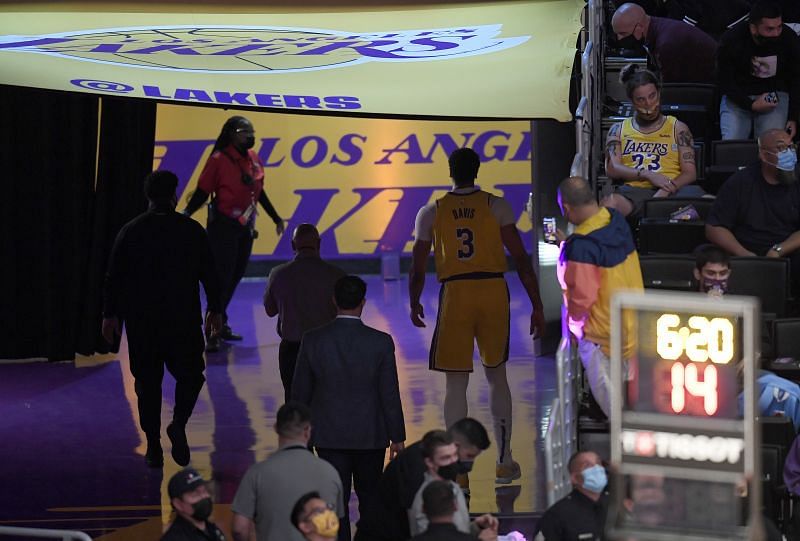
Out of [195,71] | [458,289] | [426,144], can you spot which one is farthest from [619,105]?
[426,144]

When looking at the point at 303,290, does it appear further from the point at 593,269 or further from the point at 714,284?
the point at 593,269

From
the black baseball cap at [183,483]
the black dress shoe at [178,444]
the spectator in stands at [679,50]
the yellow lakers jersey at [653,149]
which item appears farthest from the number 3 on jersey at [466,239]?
the spectator in stands at [679,50]

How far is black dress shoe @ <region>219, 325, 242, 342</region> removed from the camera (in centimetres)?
1761

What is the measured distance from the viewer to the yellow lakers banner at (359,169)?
74.6 ft

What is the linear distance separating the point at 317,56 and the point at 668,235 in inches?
117

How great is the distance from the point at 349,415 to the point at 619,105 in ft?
19.0

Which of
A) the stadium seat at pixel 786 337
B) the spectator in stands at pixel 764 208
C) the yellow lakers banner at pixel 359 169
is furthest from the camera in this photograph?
the yellow lakers banner at pixel 359 169

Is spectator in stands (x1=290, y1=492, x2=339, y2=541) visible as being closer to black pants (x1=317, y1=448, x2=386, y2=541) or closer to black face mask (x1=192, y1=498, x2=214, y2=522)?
black face mask (x1=192, y1=498, x2=214, y2=522)

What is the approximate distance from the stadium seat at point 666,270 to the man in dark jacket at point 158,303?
3.07 metres

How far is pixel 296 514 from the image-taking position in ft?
24.4

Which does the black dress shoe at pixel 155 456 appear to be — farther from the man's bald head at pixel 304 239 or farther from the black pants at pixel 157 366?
the man's bald head at pixel 304 239

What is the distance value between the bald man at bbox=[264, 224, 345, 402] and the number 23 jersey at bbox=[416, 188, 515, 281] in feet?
2.74

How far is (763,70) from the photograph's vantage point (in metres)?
13.3

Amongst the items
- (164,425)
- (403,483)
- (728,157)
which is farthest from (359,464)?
(728,157)
